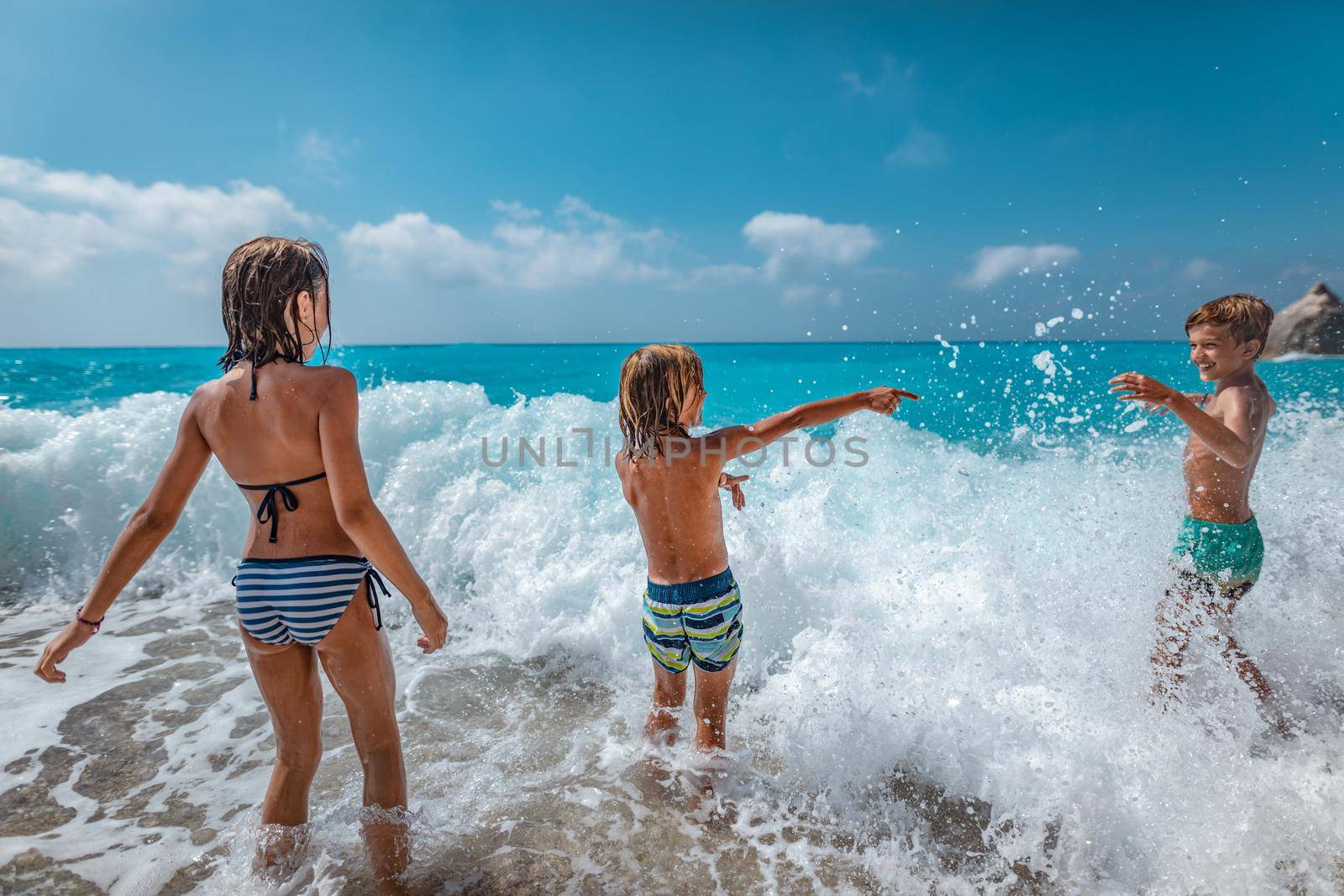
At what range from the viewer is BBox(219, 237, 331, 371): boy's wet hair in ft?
6.61

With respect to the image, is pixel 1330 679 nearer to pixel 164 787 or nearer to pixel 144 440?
pixel 164 787

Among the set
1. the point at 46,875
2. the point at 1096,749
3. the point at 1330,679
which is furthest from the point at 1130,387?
the point at 46,875

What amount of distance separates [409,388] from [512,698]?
5.20 meters

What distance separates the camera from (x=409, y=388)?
8.15 metres

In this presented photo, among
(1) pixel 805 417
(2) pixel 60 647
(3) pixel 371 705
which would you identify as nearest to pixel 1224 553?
(1) pixel 805 417

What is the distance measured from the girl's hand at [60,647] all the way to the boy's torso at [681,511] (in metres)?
1.87

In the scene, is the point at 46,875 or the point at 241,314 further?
the point at 46,875

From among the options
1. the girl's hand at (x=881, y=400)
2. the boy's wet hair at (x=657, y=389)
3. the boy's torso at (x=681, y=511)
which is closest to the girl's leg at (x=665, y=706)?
the boy's torso at (x=681, y=511)

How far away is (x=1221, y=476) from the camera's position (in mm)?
3121

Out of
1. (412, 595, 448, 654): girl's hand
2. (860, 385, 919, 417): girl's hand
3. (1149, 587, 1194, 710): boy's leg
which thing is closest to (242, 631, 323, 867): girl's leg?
(412, 595, 448, 654): girl's hand

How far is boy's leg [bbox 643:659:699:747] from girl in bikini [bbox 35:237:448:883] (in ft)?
3.75

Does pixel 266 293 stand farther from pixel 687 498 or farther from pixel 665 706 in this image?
pixel 665 706

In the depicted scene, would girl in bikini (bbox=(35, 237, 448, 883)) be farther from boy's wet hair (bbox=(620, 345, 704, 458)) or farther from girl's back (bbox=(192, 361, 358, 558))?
boy's wet hair (bbox=(620, 345, 704, 458))

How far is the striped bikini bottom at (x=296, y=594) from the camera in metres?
2.10
